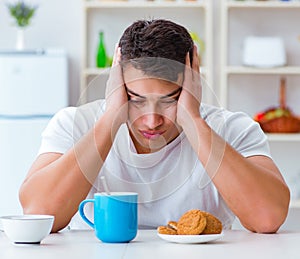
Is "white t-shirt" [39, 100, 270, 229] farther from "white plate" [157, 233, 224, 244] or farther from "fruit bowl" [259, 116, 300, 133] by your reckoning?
"fruit bowl" [259, 116, 300, 133]

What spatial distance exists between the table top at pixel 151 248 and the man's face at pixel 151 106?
9.6 inches

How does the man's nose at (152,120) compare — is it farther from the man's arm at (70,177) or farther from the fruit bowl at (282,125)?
the fruit bowl at (282,125)

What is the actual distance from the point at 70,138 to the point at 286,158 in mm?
2755

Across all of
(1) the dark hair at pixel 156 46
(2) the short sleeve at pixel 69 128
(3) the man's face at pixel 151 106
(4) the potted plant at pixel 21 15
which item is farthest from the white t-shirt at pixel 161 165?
(4) the potted plant at pixel 21 15

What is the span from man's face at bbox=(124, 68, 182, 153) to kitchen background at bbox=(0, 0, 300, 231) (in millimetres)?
2564

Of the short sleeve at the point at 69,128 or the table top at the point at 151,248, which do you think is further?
the short sleeve at the point at 69,128

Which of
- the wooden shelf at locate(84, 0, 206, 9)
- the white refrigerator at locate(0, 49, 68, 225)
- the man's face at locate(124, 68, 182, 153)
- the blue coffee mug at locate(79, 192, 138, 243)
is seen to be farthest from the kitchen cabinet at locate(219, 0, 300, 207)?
the blue coffee mug at locate(79, 192, 138, 243)

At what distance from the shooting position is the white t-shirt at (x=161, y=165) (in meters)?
1.83

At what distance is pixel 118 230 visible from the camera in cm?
152

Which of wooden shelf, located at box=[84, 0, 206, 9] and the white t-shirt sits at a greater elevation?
wooden shelf, located at box=[84, 0, 206, 9]

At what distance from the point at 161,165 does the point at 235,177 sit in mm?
204

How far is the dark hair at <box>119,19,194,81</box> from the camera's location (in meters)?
1.63

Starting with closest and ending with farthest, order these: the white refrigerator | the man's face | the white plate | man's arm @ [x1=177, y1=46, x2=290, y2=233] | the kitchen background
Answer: the white plate → the man's face → man's arm @ [x1=177, y1=46, x2=290, y2=233] → the white refrigerator → the kitchen background

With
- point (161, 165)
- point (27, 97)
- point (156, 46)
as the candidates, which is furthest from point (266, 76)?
point (156, 46)
